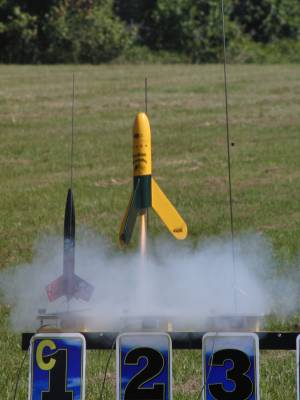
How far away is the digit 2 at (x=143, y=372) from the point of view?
16.7 ft

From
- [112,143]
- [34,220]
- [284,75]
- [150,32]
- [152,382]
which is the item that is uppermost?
[150,32]

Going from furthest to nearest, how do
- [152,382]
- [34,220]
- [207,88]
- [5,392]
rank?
1. [207,88]
2. [34,220]
3. [5,392]
4. [152,382]

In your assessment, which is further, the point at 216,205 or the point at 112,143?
the point at 112,143

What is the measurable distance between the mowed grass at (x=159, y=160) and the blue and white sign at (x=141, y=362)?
1772 mm

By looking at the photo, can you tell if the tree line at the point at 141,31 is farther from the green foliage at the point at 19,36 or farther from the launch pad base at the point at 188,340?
the launch pad base at the point at 188,340

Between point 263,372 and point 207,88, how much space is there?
16.8 metres

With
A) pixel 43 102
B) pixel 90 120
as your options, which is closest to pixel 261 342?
pixel 90 120

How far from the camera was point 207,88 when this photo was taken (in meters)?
24.2

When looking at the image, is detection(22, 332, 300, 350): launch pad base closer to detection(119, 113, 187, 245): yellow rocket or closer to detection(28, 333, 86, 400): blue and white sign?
detection(28, 333, 86, 400): blue and white sign

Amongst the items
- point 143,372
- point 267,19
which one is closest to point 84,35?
point 267,19

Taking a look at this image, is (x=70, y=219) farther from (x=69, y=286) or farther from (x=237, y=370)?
(x=237, y=370)

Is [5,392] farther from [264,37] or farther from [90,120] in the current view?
[264,37]

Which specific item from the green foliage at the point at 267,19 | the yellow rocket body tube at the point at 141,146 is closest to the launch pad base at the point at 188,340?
the yellow rocket body tube at the point at 141,146

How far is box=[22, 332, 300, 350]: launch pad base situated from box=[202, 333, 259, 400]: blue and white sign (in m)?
0.10
